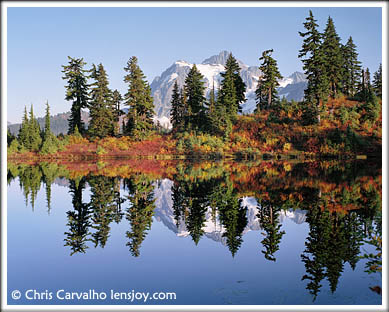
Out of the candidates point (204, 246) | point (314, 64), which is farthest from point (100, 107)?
point (204, 246)

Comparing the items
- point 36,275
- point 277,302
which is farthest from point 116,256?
point 277,302

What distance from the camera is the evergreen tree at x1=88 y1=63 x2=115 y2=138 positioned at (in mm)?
63781

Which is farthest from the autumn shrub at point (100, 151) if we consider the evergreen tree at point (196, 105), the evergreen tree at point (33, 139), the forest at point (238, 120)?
the evergreen tree at point (196, 105)

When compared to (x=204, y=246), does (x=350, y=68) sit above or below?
above

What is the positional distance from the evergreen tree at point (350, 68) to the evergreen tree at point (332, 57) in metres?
4.30

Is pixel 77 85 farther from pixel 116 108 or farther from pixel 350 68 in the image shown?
pixel 350 68

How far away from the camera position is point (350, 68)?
64.5 meters

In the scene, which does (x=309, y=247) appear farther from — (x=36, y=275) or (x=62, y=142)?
(x=62, y=142)

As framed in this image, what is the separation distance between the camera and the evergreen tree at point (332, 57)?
5659cm

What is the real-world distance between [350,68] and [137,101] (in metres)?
37.7

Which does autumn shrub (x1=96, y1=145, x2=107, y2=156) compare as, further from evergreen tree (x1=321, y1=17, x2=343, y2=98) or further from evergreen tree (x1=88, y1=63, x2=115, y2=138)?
evergreen tree (x1=321, y1=17, x2=343, y2=98)

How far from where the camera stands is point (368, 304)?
715 cm

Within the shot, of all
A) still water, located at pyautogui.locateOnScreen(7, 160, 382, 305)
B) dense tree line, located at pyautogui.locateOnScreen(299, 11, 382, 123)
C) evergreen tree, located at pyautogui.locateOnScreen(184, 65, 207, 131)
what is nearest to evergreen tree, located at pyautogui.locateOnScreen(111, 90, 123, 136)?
evergreen tree, located at pyautogui.locateOnScreen(184, 65, 207, 131)

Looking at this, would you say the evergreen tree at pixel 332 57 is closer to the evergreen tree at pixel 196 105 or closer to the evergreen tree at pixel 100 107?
the evergreen tree at pixel 196 105
